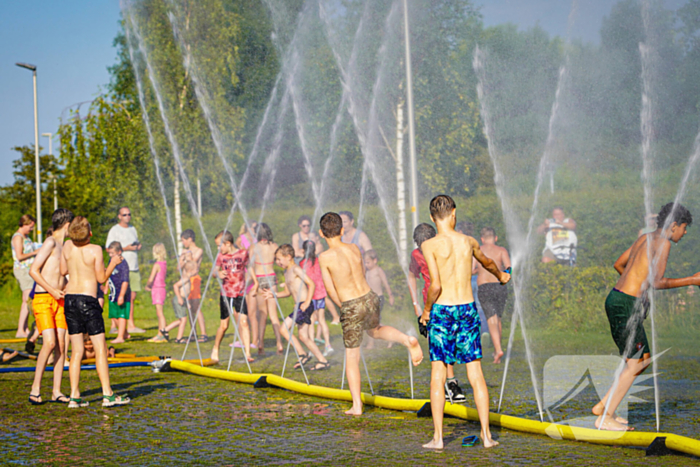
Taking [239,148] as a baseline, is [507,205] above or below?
below

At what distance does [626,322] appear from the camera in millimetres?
5367

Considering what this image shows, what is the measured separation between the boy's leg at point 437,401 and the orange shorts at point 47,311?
4.14 metres

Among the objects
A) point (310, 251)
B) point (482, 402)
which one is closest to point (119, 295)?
point (310, 251)

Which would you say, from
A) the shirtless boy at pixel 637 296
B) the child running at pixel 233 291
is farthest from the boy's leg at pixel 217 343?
the shirtless boy at pixel 637 296

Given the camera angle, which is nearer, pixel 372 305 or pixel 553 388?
Answer: pixel 372 305

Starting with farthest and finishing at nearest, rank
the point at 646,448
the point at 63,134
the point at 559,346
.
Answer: the point at 63,134 → the point at 559,346 → the point at 646,448

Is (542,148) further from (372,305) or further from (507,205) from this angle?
(372,305)

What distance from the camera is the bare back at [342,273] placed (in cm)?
623

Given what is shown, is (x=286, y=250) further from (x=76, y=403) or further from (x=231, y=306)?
(x=76, y=403)

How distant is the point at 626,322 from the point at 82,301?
4.78m

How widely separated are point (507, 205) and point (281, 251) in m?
11.3

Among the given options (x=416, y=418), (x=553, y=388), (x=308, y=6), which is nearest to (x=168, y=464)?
(x=416, y=418)

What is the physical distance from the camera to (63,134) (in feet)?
82.5

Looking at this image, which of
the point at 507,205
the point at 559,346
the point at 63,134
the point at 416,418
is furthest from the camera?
the point at 63,134
